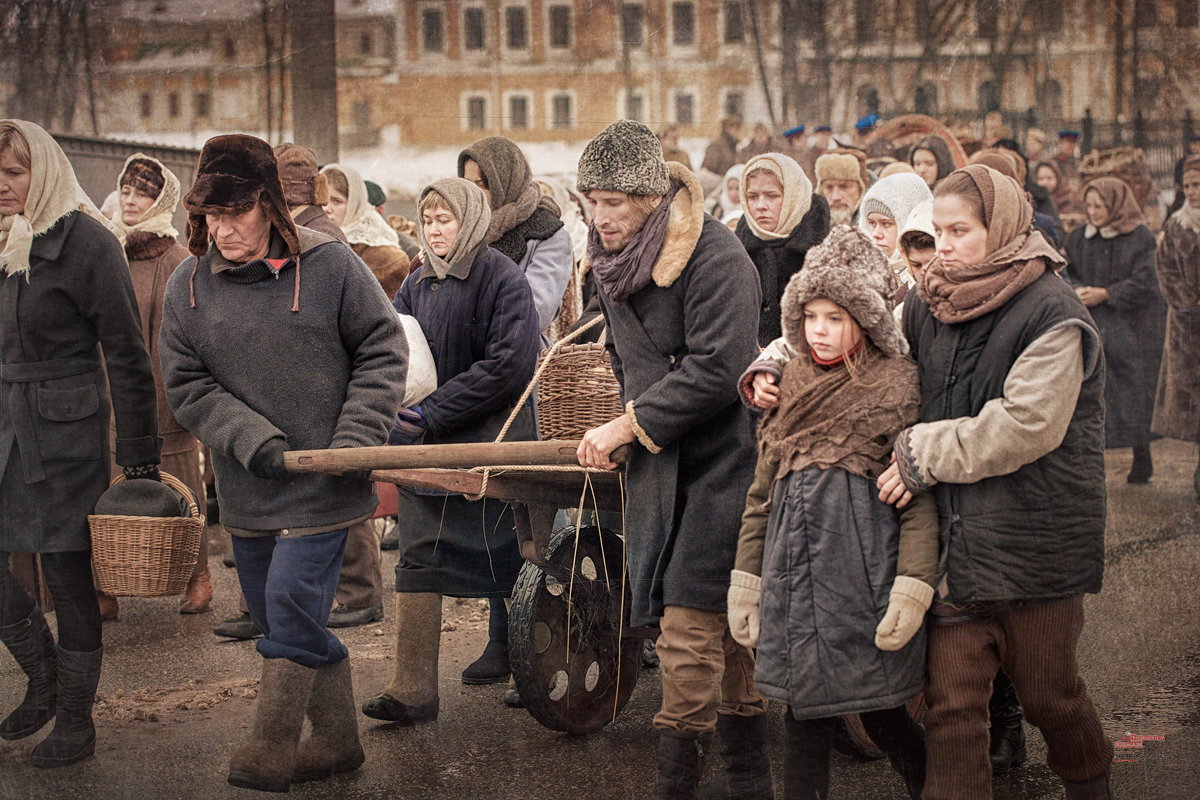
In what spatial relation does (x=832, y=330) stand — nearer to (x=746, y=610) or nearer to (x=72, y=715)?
(x=746, y=610)

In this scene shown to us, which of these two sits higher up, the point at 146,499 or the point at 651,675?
the point at 146,499

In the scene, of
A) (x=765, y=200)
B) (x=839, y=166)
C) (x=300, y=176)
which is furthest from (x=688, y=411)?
(x=839, y=166)

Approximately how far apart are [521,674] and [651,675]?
1078mm

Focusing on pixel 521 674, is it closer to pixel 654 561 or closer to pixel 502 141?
pixel 654 561

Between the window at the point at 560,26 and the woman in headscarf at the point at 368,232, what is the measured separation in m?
1.21

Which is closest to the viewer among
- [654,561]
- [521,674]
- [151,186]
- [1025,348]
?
[1025,348]

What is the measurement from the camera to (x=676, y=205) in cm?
379

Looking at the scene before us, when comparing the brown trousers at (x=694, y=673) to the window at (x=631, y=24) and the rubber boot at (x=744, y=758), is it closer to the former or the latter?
the rubber boot at (x=744, y=758)

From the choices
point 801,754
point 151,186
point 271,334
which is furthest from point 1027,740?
point 151,186

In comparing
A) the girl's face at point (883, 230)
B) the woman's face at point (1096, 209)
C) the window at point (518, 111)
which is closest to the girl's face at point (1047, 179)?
the woman's face at point (1096, 209)

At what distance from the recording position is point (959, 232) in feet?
10.8

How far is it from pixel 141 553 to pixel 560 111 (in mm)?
2409

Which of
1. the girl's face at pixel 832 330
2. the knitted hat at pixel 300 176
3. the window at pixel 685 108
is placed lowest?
the girl's face at pixel 832 330

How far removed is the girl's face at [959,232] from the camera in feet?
10.7
